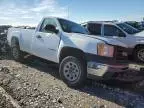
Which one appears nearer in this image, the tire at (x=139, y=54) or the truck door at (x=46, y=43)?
the truck door at (x=46, y=43)

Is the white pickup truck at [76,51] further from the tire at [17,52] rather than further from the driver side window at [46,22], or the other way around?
the tire at [17,52]

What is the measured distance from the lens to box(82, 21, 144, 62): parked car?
1263 cm

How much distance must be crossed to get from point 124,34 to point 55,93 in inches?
274

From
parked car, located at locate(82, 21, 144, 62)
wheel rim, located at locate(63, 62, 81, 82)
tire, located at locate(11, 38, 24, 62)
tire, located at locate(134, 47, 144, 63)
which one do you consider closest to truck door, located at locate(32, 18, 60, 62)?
wheel rim, located at locate(63, 62, 81, 82)

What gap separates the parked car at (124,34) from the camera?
1263 cm

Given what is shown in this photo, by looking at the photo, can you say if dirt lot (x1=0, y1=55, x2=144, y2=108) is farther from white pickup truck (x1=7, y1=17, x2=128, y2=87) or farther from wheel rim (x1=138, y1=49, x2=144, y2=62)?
wheel rim (x1=138, y1=49, x2=144, y2=62)

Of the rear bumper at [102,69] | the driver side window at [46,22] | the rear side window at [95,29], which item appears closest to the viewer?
the rear bumper at [102,69]

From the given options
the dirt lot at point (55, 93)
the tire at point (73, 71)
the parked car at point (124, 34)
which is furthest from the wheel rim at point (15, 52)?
the parked car at point (124, 34)

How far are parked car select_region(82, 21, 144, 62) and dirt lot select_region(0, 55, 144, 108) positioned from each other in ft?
14.7

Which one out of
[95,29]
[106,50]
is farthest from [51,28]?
[95,29]

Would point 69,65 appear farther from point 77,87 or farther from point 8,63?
point 8,63

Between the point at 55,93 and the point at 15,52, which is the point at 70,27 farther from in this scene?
the point at 15,52

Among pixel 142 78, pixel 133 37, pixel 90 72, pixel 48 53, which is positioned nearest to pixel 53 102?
pixel 90 72

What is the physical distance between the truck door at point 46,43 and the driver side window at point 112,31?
490 centimetres
